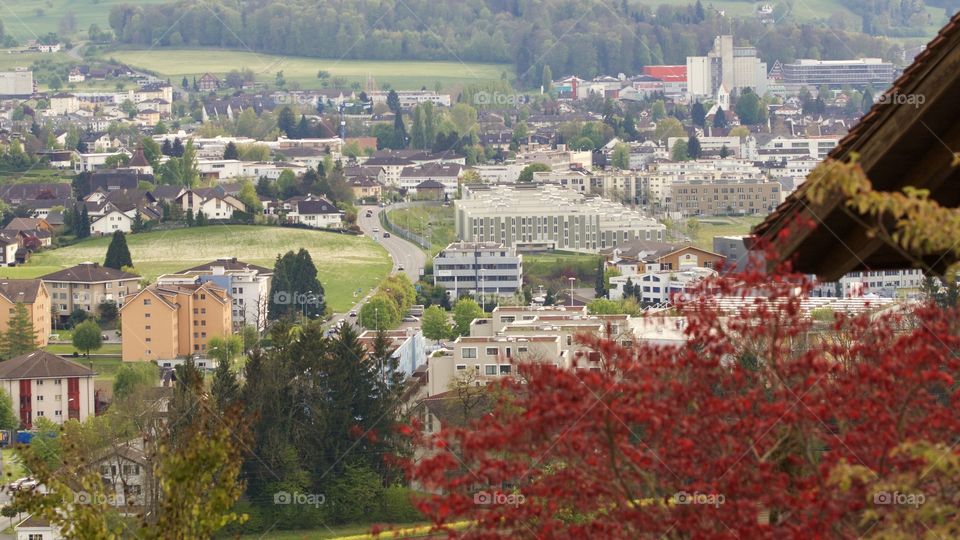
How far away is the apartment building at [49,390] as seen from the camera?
21.0 metres

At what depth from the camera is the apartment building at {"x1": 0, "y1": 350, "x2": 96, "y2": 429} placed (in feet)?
68.8

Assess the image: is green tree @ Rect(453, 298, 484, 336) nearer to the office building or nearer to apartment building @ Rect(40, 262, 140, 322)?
apartment building @ Rect(40, 262, 140, 322)

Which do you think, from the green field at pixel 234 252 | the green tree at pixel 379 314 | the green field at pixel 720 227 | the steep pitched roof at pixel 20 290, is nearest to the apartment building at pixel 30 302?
the steep pitched roof at pixel 20 290

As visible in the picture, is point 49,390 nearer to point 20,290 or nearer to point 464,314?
point 20,290

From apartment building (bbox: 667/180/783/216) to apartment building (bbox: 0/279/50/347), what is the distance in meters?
18.3

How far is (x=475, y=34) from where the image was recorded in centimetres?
7900

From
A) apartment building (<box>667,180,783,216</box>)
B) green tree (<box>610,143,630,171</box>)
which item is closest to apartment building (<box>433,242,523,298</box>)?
apartment building (<box>667,180,783,216</box>)

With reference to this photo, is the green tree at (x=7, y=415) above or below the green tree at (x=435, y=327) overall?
below

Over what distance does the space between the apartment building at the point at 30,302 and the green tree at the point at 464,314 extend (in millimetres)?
5282

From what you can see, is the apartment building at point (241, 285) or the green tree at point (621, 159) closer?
the apartment building at point (241, 285)

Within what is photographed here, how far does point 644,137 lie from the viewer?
196ft

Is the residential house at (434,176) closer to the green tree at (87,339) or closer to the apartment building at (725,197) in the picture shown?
the apartment building at (725,197)

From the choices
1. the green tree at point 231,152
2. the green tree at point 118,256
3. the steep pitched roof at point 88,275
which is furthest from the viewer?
the green tree at point 231,152

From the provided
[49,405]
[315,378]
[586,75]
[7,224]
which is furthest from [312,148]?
[315,378]
